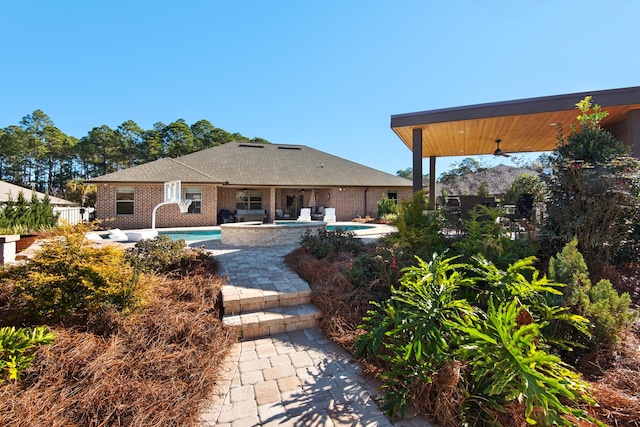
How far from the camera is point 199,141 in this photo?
41.5 m

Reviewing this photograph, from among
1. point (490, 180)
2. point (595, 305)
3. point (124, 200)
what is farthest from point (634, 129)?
point (490, 180)

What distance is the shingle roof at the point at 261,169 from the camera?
16.3 m

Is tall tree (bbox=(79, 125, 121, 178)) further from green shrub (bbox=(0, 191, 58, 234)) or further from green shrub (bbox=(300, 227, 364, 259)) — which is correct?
green shrub (bbox=(300, 227, 364, 259))

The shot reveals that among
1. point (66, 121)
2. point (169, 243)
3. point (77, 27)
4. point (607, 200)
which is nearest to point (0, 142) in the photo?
point (66, 121)

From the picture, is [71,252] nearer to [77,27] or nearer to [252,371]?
[252,371]

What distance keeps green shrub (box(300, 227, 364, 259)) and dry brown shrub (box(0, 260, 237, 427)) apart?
114 inches

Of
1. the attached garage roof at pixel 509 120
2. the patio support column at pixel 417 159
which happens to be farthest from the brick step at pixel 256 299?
the attached garage roof at pixel 509 120

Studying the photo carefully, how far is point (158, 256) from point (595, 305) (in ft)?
19.6

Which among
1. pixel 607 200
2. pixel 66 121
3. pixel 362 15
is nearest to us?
pixel 607 200

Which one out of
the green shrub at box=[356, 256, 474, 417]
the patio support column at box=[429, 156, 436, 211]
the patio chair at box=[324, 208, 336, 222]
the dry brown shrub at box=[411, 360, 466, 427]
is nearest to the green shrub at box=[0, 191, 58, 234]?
the green shrub at box=[356, 256, 474, 417]

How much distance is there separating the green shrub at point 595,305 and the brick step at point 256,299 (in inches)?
128

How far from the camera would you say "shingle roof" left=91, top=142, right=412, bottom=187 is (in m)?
16.3

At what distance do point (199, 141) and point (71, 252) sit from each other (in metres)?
41.9

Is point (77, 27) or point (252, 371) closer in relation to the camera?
point (252, 371)
